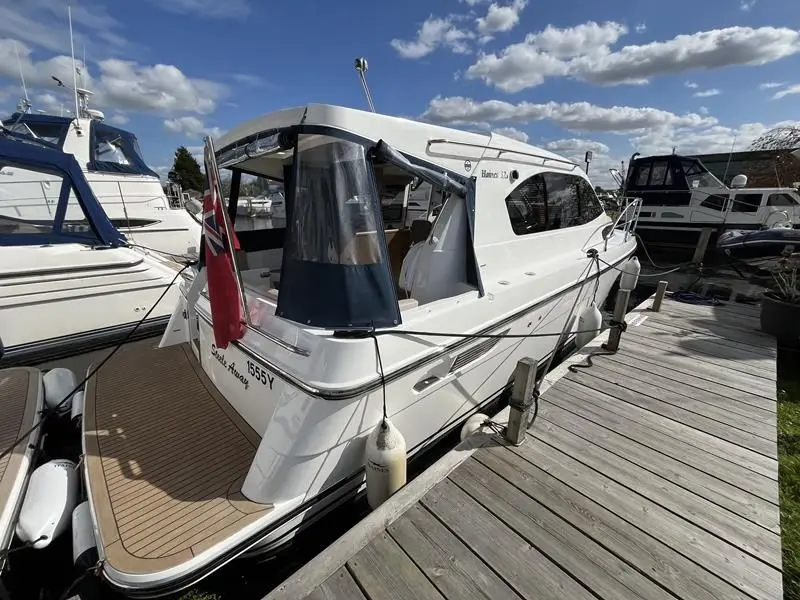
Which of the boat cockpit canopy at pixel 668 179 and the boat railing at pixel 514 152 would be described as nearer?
the boat railing at pixel 514 152

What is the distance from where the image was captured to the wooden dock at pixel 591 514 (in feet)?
6.03

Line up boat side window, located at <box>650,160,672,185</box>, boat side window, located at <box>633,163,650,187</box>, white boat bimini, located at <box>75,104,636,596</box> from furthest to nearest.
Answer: boat side window, located at <box>633,163,650,187</box>
boat side window, located at <box>650,160,672,185</box>
white boat bimini, located at <box>75,104,636,596</box>

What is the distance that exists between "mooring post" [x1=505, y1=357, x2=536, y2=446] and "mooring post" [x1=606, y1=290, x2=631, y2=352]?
2001 millimetres

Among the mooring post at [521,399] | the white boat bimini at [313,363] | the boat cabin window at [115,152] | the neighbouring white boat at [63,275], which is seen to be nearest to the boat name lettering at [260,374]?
the white boat bimini at [313,363]

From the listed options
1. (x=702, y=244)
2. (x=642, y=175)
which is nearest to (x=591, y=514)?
(x=702, y=244)

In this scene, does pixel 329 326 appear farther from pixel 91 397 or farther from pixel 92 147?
pixel 92 147

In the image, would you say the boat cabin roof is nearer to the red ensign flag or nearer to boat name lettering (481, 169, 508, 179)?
boat name lettering (481, 169, 508, 179)

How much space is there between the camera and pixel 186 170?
46469 mm

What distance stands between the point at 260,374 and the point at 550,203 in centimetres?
321

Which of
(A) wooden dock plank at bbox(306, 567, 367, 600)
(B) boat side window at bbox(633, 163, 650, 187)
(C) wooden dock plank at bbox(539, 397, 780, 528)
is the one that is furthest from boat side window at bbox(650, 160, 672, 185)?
(A) wooden dock plank at bbox(306, 567, 367, 600)

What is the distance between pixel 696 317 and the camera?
219 inches

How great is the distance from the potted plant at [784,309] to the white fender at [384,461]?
17.2 ft

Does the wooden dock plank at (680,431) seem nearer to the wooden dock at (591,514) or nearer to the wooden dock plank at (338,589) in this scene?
the wooden dock at (591,514)

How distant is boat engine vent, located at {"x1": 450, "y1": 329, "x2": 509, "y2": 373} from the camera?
8.94 ft
